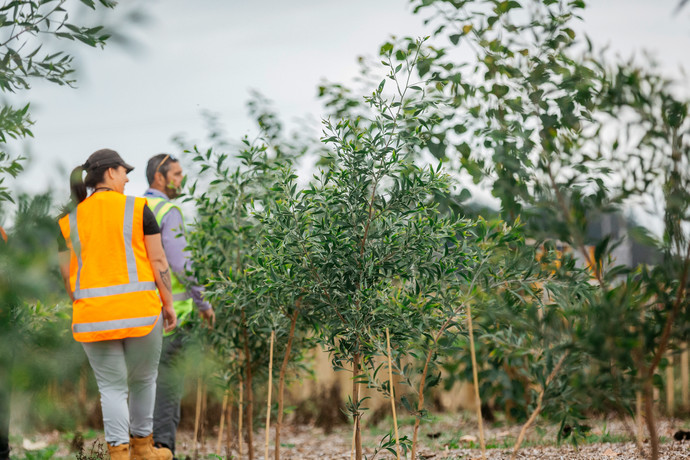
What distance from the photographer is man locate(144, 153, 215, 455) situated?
166 inches

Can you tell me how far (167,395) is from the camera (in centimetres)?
438

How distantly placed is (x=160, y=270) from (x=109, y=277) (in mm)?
296

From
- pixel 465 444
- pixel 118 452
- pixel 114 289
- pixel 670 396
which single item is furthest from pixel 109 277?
pixel 670 396

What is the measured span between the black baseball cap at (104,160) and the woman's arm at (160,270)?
0.44m

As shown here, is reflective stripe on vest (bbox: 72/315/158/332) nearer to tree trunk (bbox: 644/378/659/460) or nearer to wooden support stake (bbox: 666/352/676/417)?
tree trunk (bbox: 644/378/659/460)

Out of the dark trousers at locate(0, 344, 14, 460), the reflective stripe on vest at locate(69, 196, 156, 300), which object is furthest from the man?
the dark trousers at locate(0, 344, 14, 460)

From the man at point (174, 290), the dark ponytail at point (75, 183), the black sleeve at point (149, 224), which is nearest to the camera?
the dark ponytail at point (75, 183)

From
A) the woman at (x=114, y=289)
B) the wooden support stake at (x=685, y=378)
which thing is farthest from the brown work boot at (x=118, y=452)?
the wooden support stake at (x=685, y=378)

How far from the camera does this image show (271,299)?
138 inches

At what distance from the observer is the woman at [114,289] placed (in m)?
3.37

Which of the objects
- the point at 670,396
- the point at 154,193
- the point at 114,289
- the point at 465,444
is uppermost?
the point at 154,193

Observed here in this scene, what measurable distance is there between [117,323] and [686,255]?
2.60 meters

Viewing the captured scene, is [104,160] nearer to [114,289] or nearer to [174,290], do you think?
[114,289]

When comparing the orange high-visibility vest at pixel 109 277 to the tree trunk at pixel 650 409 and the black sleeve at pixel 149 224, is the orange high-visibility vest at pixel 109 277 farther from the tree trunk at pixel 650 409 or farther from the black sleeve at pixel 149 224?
the tree trunk at pixel 650 409
